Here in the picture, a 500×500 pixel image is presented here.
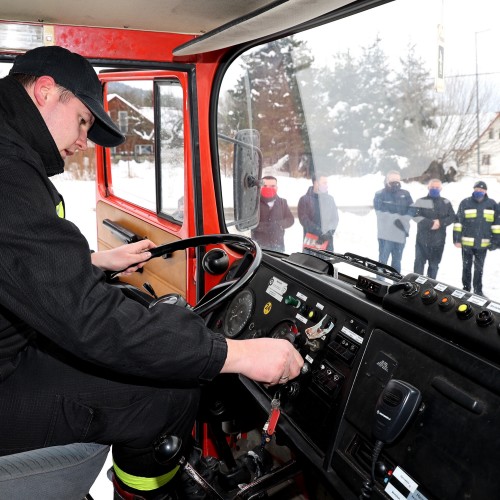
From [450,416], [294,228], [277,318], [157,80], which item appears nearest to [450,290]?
[450,416]

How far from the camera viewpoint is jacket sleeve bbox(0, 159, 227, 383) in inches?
43.3

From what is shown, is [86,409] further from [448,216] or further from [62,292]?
[448,216]

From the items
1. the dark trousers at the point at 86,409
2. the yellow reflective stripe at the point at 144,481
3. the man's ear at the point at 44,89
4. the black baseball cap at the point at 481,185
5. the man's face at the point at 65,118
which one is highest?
the man's ear at the point at 44,89

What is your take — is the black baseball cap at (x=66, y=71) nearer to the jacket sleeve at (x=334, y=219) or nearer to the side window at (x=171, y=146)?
the jacket sleeve at (x=334, y=219)

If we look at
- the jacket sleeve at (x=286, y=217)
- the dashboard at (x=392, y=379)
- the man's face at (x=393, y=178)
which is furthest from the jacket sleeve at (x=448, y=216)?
the jacket sleeve at (x=286, y=217)

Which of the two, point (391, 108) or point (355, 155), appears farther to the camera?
point (355, 155)

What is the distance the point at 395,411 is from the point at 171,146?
2216 millimetres

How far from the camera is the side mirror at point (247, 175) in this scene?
2576 mm

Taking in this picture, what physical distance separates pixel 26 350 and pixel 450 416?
3.95 ft

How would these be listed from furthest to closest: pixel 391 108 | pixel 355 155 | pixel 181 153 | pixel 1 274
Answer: pixel 181 153
pixel 355 155
pixel 391 108
pixel 1 274

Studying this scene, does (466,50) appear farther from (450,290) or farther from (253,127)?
(253,127)

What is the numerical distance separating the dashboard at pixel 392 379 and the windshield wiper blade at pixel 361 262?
98 millimetres

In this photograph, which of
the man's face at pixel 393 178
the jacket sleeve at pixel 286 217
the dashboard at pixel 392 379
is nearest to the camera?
the dashboard at pixel 392 379

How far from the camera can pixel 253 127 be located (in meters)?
2.58
